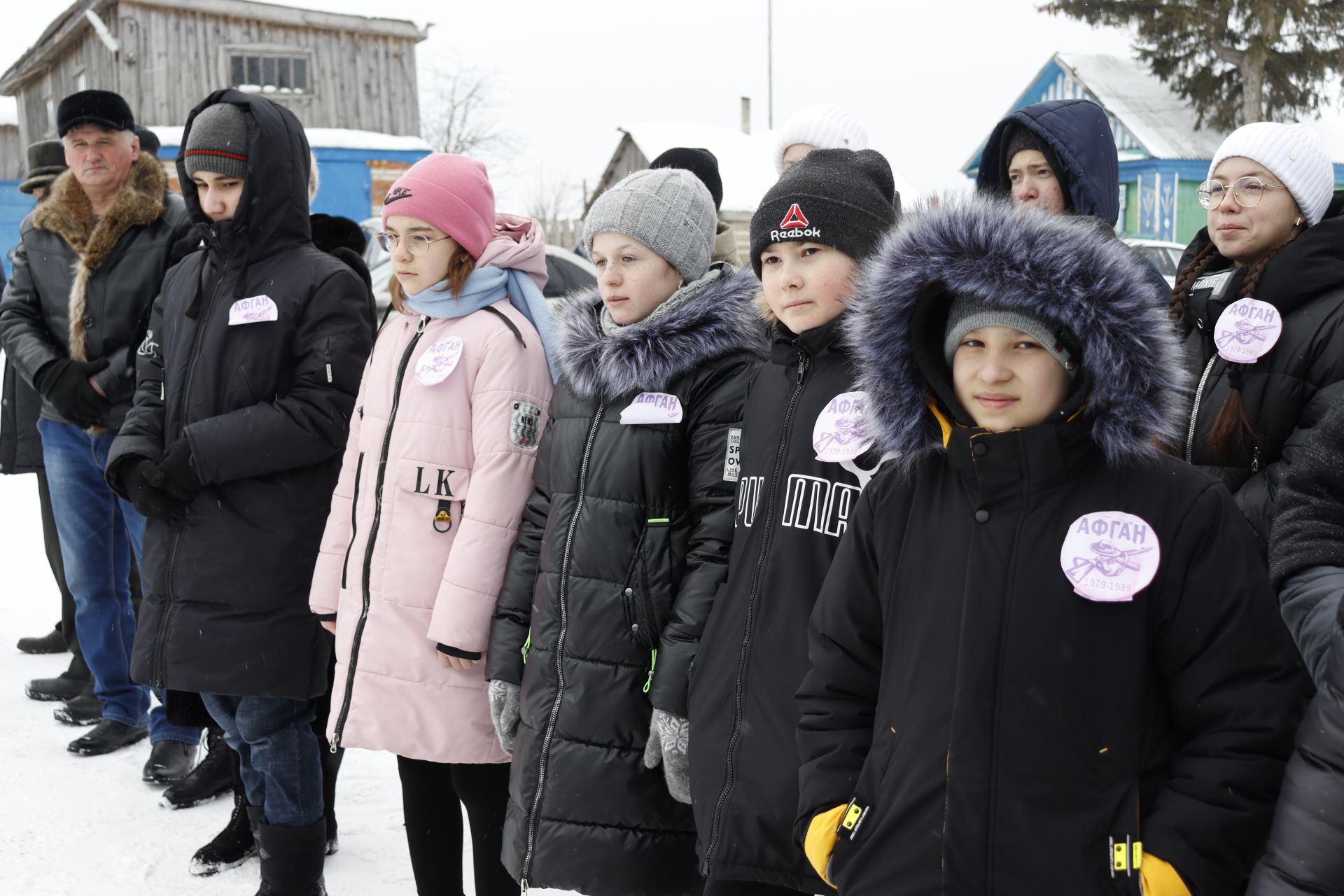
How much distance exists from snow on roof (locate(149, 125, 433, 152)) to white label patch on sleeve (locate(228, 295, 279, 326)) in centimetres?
1671

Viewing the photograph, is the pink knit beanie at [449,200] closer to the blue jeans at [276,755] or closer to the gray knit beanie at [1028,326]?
the blue jeans at [276,755]

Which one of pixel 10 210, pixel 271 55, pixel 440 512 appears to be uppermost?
pixel 271 55

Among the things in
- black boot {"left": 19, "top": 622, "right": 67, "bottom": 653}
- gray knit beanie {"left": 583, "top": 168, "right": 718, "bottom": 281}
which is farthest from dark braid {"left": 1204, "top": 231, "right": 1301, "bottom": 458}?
black boot {"left": 19, "top": 622, "right": 67, "bottom": 653}

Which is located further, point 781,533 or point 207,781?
point 207,781

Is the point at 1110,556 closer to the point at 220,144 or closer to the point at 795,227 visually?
the point at 795,227

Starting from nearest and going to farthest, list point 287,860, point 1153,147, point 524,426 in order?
point 524,426
point 287,860
point 1153,147

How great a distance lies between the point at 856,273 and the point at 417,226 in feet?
3.97

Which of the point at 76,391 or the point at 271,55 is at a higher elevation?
the point at 271,55

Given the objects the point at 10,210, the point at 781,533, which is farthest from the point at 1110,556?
the point at 10,210

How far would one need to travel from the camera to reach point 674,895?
239 cm

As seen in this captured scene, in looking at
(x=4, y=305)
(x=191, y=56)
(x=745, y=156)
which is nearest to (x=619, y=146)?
(x=745, y=156)

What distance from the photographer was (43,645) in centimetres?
554

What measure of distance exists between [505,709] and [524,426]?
67 centimetres

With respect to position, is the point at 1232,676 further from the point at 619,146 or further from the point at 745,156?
the point at 619,146
